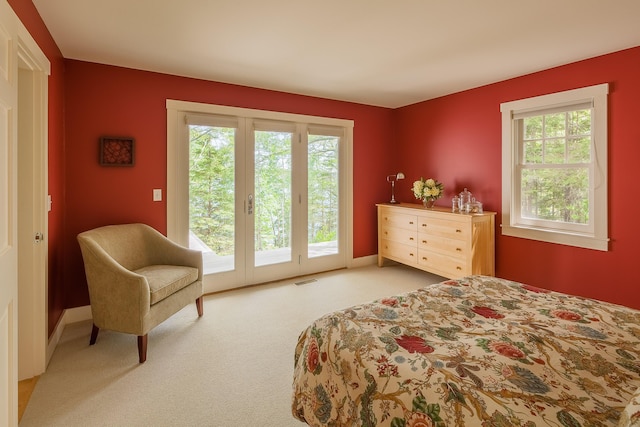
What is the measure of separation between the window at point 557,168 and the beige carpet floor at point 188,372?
220 centimetres

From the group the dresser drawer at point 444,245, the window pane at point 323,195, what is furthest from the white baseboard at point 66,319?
the dresser drawer at point 444,245

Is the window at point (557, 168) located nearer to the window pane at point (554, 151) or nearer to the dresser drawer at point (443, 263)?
the window pane at point (554, 151)

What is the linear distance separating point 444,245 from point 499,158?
118cm

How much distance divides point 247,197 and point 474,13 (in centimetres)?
282

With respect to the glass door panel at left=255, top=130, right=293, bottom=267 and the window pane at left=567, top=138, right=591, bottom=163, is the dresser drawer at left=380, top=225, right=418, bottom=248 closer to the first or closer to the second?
the glass door panel at left=255, top=130, right=293, bottom=267

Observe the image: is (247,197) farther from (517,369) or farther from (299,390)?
(517,369)

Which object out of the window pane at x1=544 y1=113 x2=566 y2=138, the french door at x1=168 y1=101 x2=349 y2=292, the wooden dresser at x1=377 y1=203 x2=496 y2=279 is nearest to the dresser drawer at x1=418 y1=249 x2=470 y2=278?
the wooden dresser at x1=377 y1=203 x2=496 y2=279

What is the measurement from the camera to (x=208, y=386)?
2.17 metres

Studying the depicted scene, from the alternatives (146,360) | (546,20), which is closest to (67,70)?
(146,360)

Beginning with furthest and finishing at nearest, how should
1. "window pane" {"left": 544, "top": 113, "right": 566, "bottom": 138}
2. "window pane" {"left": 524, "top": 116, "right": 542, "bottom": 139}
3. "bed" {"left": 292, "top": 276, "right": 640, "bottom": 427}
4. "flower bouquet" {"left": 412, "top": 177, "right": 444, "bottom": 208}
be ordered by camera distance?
"flower bouquet" {"left": 412, "top": 177, "right": 444, "bottom": 208} → "window pane" {"left": 524, "top": 116, "right": 542, "bottom": 139} → "window pane" {"left": 544, "top": 113, "right": 566, "bottom": 138} → "bed" {"left": 292, "top": 276, "right": 640, "bottom": 427}

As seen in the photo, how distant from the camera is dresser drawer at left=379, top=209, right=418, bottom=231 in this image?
14.4ft

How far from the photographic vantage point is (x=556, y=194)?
3.52m

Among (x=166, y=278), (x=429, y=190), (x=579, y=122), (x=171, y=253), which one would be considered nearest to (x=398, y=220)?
(x=429, y=190)

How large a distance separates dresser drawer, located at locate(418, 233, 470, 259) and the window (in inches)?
23.1
